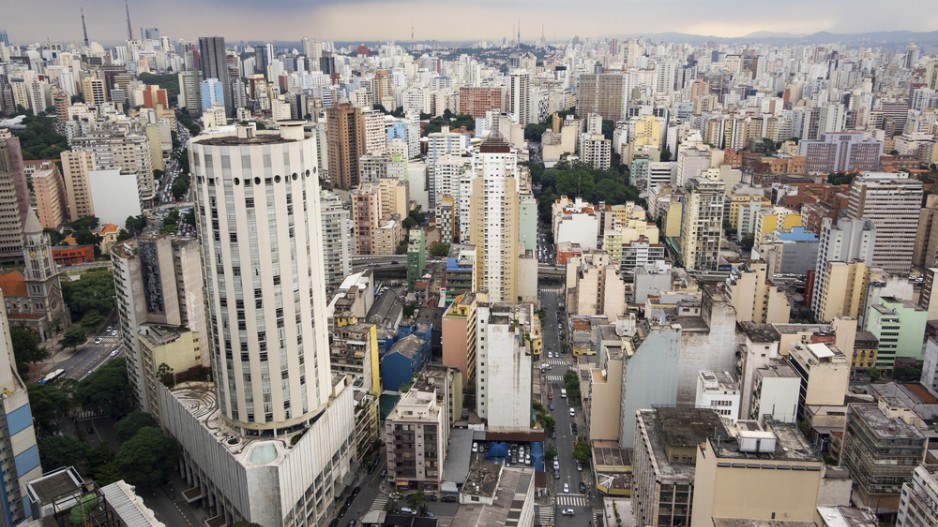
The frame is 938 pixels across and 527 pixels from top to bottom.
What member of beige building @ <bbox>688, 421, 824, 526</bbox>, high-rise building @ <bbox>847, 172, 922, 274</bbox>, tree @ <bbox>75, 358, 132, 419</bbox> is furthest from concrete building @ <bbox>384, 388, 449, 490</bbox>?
high-rise building @ <bbox>847, 172, 922, 274</bbox>

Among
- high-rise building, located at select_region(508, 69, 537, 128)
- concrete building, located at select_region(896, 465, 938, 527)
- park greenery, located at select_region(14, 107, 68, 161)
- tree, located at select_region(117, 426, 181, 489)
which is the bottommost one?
tree, located at select_region(117, 426, 181, 489)

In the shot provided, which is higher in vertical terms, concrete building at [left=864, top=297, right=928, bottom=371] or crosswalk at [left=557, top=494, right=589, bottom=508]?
concrete building at [left=864, top=297, right=928, bottom=371]

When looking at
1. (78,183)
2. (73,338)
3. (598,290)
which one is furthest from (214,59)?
(598,290)

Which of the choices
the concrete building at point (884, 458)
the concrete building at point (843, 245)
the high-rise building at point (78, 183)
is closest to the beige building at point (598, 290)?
the concrete building at point (843, 245)

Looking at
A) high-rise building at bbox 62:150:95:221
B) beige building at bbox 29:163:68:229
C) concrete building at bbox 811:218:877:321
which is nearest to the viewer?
concrete building at bbox 811:218:877:321

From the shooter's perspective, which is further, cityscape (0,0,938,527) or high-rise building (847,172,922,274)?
high-rise building (847,172,922,274)

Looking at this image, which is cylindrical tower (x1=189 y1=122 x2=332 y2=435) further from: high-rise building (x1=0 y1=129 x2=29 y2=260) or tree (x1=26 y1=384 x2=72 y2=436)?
high-rise building (x1=0 y1=129 x2=29 y2=260)

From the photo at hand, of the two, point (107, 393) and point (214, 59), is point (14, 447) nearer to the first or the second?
point (107, 393)

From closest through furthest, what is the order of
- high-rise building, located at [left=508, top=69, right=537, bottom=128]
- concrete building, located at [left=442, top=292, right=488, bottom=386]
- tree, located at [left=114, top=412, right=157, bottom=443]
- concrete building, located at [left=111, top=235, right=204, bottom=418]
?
tree, located at [left=114, top=412, right=157, bottom=443] → concrete building, located at [left=111, top=235, right=204, bottom=418] → concrete building, located at [left=442, top=292, right=488, bottom=386] → high-rise building, located at [left=508, top=69, right=537, bottom=128]
